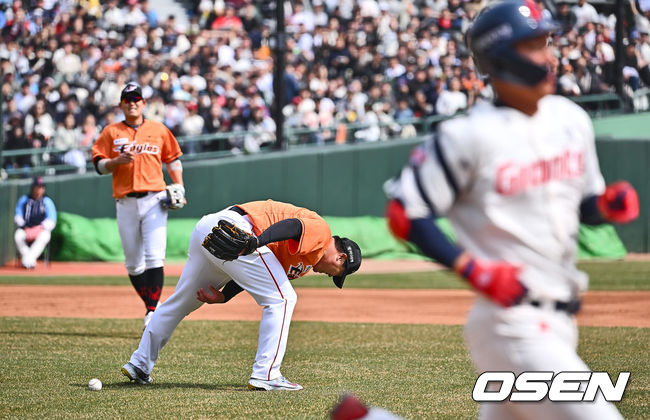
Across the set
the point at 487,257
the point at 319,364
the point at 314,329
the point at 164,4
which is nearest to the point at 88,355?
the point at 319,364

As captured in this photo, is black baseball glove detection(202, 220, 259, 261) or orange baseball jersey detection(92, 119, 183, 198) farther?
orange baseball jersey detection(92, 119, 183, 198)

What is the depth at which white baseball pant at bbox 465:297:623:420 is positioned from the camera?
302 cm

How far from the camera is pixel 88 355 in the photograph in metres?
8.20

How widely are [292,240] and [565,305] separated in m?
3.29

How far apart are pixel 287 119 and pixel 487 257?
18327 mm

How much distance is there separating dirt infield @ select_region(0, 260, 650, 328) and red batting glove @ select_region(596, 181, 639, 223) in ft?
23.3

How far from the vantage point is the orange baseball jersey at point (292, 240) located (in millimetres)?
6266

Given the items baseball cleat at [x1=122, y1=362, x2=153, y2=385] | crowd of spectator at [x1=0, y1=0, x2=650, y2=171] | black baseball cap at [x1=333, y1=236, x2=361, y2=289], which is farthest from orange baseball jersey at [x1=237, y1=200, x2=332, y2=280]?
crowd of spectator at [x1=0, y1=0, x2=650, y2=171]

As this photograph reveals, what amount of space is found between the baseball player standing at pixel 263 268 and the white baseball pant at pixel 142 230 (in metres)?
2.87

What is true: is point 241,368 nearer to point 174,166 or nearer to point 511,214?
point 174,166

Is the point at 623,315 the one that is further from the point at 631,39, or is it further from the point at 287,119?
the point at 631,39

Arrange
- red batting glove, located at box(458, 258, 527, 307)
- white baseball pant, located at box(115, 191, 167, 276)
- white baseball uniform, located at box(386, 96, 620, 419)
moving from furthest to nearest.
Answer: white baseball pant, located at box(115, 191, 167, 276)
white baseball uniform, located at box(386, 96, 620, 419)
red batting glove, located at box(458, 258, 527, 307)

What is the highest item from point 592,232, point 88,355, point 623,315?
point 88,355

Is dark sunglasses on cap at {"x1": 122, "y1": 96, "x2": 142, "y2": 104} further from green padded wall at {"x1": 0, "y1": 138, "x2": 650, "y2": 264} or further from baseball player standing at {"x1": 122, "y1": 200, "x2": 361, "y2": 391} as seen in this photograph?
green padded wall at {"x1": 0, "y1": 138, "x2": 650, "y2": 264}
